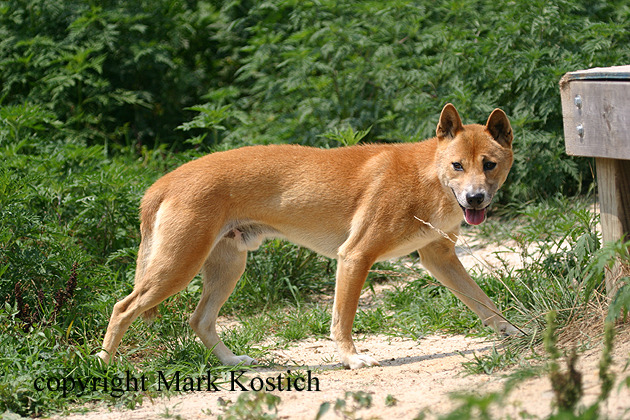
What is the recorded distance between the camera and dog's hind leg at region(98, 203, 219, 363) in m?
4.77

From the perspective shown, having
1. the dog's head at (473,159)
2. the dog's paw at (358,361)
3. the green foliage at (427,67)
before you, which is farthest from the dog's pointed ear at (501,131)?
the dog's paw at (358,361)

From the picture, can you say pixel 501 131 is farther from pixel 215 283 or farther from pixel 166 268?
pixel 166 268

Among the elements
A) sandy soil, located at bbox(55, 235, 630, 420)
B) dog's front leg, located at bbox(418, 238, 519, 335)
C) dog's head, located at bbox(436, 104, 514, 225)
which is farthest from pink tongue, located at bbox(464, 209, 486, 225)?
sandy soil, located at bbox(55, 235, 630, 420)

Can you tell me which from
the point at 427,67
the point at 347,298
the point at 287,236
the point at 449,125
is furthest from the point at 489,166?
the point at 427,67

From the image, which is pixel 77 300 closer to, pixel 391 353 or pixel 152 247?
pixel 152 247

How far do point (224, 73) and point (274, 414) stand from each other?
7.40m

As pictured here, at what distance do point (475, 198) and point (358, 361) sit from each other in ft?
4.40

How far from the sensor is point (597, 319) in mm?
4320

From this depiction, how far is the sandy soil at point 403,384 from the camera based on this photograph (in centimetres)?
338

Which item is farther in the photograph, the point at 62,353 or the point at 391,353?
the point at 391,353

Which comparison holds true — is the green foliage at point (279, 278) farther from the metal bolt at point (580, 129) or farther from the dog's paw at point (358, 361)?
the metal bolt at point (580, 129)

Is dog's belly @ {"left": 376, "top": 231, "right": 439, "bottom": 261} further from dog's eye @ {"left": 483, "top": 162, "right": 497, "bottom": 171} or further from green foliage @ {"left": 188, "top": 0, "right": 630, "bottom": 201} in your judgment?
green foliage @ {"left": 188, "top": 0, "right": 630, "bottom": 201}

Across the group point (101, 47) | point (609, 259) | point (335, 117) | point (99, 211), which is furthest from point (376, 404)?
point (101, 47)

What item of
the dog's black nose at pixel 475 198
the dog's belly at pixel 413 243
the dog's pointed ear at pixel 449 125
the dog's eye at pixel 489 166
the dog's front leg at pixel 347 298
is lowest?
the dog's front leg at pixel 347 298
